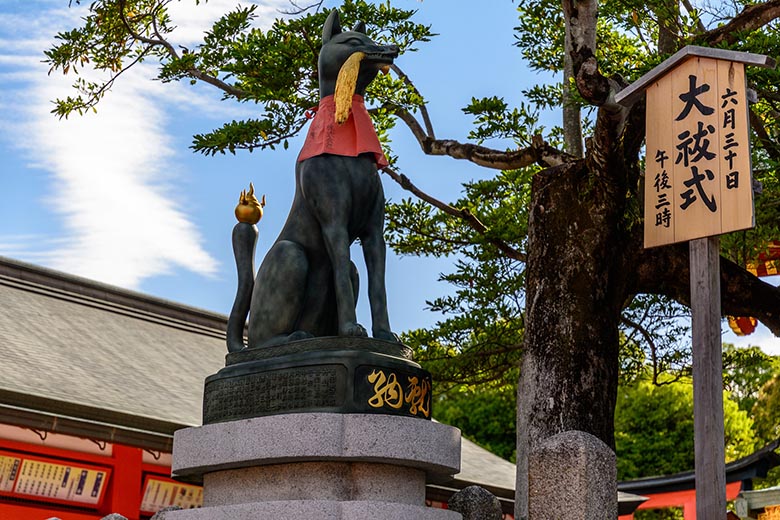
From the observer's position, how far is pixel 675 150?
24.3ft

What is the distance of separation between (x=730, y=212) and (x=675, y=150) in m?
0.78

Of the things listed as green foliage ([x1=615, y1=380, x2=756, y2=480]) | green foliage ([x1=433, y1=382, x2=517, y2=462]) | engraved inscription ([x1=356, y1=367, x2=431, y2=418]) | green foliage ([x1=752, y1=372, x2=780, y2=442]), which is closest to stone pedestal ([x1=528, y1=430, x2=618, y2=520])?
engraved inscription ([x1=356, y1=367, x2=431, y2=418])

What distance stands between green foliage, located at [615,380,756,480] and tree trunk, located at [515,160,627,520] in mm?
19665

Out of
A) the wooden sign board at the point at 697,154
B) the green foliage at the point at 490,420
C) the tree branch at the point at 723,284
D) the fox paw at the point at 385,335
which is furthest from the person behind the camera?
the green foliage at the point at 490,420

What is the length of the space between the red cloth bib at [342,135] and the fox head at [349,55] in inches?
4.3

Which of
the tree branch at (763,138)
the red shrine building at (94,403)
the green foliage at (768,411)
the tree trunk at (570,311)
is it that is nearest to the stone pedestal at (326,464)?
the tree trunk at (570,311)

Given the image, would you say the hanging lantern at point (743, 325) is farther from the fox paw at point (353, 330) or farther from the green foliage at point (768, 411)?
the green foliage at point (768, 411)

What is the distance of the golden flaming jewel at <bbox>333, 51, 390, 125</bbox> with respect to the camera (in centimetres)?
623

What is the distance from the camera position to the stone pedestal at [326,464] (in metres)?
5.46

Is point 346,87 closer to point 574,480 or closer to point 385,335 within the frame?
point 385,335

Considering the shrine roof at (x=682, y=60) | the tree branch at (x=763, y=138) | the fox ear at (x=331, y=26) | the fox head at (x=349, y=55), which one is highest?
the tree branch at (x=763, y=138)

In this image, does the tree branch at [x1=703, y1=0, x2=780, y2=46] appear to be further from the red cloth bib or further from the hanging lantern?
the red cloth bib

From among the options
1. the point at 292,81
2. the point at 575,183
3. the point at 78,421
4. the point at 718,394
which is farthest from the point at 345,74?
the point at 78,421

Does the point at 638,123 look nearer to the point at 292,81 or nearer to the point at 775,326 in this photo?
the point at 775,326
